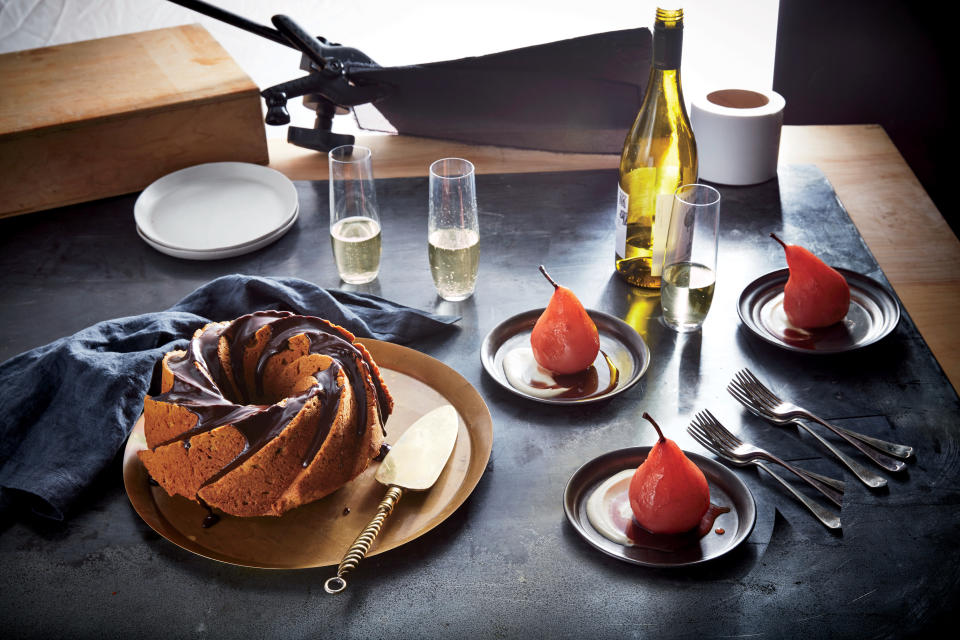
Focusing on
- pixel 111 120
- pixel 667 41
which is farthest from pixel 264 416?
pixel 111 120

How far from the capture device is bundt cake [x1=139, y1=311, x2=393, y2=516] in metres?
0.93

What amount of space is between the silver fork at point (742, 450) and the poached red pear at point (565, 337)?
0.56 ft

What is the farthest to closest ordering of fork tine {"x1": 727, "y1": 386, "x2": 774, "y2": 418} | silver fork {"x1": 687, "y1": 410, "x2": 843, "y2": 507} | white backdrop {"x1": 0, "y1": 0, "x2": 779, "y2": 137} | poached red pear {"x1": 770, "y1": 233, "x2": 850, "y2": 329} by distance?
white backdrop {"x1": 0, "y1": 0, "x2": 779, "y2": 137}
poached red pear {"x1": 770, "y1": 233, "x2": 850, "y2": 329}
fork tine {"x1": 727, "y1": 386, "x2": 774, "y2": 418}
silver fork {"x1": 687, "y1": 410, "x2": 843, "y2": 507}

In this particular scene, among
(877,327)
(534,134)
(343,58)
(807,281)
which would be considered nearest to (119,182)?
(343,58)

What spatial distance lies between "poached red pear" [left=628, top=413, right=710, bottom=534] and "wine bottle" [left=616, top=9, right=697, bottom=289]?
521 millimetres

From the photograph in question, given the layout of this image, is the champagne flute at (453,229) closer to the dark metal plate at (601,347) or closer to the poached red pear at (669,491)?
the dark metal plate at (601,347)

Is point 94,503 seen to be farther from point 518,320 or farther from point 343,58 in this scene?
point 343,58

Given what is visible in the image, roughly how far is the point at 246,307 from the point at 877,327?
929 mm

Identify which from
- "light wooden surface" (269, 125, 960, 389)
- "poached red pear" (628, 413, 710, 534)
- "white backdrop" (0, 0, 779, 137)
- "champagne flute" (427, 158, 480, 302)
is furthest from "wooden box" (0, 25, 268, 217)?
"white backdrop" (0, 0, 779, 137)

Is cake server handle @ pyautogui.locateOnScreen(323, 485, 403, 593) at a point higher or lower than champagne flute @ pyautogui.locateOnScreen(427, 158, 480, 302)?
lower

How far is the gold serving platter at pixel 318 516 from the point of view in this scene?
3.10ft

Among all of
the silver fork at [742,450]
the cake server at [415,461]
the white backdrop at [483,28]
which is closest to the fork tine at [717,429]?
the silver fork at [742,450]

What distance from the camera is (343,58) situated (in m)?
1.86

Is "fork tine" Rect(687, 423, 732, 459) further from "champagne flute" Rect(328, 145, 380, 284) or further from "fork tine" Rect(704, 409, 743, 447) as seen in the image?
"champagne flute" Rect(328, 145, 380, 284)
